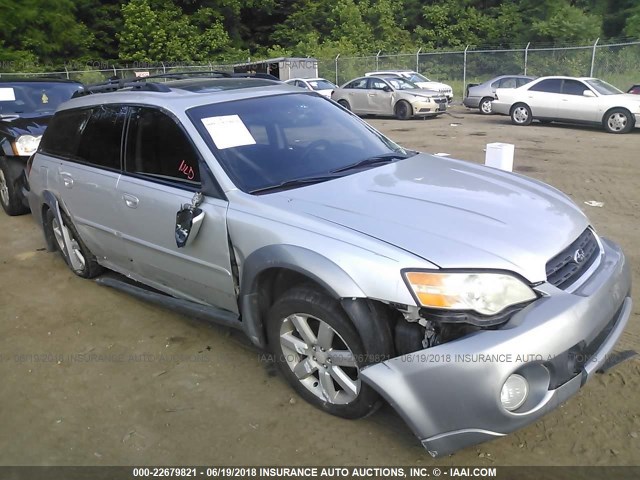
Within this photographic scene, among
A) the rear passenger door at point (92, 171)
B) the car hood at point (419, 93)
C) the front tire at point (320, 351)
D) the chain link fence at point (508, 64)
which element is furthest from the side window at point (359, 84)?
the front tire at point (320, 351)

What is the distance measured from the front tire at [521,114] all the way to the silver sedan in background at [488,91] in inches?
126

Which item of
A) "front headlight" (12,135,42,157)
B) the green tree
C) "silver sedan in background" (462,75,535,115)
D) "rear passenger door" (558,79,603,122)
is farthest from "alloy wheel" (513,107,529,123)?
the green tree

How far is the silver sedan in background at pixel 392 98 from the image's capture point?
18.7 m

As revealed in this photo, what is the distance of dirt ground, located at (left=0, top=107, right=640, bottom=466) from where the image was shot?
2812 millimetres

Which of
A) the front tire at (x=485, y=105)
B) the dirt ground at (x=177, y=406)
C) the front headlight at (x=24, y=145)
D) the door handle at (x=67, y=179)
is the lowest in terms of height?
the front tire at (x=485, y=105)

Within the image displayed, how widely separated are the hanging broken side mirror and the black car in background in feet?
14.2

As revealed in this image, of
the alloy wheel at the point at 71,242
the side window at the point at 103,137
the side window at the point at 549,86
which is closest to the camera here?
the side window at the point at 103,137

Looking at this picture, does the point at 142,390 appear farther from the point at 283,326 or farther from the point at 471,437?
the point at 471,437

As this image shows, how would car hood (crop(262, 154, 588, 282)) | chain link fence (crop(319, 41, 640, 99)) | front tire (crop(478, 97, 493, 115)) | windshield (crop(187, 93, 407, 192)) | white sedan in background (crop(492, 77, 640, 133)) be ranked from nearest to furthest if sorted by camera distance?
1. car hood (crop(262, 154, 588, 282))
2. windshield (crop(187, 93, 407, 192))
3. white sedan in background (crop(492, 77, 640, 133))
4. front tire (crop(478, 97, 493, 115))
5. chain link fence (crop(319, 41, 640, 99))

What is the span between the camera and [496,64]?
25891mm

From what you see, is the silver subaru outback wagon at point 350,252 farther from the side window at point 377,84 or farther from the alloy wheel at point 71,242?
the side window at point 377,84

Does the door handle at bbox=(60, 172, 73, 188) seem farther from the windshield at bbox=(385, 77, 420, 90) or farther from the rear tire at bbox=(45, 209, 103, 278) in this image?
the windshield at bbox=(385, 77, 420, 90)

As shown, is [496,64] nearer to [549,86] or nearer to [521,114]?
[521,114]

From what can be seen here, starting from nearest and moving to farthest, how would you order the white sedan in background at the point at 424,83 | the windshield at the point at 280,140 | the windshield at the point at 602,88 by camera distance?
the windshield at the point at 280,140, the windshield at the point at 602,88, the white sedan in background at the point at 424,83
